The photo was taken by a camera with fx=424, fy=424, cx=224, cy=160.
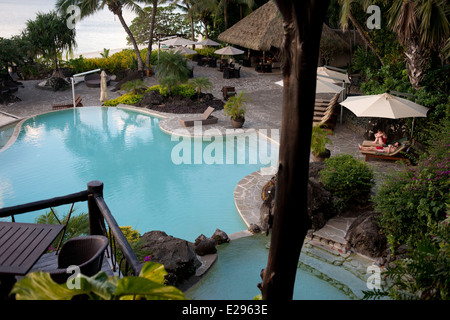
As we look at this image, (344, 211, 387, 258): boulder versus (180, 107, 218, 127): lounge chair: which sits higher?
(180, 107, 218, 127): lounge chair

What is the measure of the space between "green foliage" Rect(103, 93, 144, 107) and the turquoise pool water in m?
14.1

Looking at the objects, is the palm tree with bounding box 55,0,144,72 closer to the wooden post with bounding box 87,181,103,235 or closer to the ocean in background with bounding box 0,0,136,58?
the wooden post with bounding box 87,181,103,235

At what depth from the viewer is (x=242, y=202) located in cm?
1080

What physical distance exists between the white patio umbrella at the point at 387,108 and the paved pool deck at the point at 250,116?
4.89 feet

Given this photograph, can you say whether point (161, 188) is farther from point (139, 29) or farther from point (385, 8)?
point (139, 29)

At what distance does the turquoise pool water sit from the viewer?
7.27 m

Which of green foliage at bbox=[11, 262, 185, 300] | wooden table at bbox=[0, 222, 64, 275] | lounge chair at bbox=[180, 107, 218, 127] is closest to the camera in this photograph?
green foliage at bbox=[11, 262, 185, 300]

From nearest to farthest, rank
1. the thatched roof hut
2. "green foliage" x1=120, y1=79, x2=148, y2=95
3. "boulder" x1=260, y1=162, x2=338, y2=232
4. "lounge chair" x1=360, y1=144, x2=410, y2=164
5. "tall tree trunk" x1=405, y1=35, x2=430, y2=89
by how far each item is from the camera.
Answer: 1. "boulder" x1=260, y1=162, x2=338, y2=232
2. "lounge chair" x1=360, y1=144, x2=410, y2=164
3. "tall tree trunk" x1=405, y1=35, x2=430, y2=89
4. "green foliage" x1=120, y1=79, x2=148, y2=95
5. the thatched roof hut

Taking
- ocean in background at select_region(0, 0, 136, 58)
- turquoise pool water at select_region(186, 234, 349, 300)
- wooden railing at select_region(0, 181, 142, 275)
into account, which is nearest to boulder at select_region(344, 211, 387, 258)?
turquoise pool water at select_region(186, 234, 349, 300)

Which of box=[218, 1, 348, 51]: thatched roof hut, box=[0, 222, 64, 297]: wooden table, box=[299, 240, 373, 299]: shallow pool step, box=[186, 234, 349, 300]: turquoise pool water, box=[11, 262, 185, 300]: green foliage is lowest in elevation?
box=[186, 234, 349, 300]: turquoise pool water

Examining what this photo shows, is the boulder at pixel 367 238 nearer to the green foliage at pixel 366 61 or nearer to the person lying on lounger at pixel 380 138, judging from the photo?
the person lying on lounger at pixel 380 138

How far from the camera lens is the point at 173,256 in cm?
765

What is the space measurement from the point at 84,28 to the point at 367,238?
128814 mm
